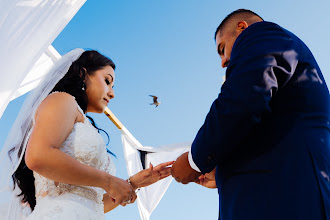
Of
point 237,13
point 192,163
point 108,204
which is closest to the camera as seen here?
point 192,163

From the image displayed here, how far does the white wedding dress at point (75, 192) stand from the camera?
6.70 ft

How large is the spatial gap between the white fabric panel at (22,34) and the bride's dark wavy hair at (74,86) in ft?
0.84

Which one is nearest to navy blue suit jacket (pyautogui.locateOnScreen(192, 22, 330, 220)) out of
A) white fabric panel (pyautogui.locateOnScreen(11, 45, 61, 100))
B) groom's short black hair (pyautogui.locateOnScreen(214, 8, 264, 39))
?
groom's short black hair (pyautogui.locateOnScreen(214, 8, 264, 39))

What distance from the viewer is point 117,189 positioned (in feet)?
7.01

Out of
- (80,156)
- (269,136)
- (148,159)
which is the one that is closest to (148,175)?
(80,156)

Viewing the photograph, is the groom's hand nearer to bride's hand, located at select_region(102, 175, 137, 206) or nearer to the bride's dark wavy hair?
bride's hand, located at select_region(102, 175, 137, 206)

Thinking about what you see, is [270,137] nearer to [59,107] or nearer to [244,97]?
[244,97]

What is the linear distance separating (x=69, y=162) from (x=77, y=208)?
0.97 ft

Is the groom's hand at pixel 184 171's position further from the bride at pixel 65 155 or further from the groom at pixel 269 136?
the bride at pixel 65 155

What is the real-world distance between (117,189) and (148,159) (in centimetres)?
583

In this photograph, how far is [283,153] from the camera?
1.30 m

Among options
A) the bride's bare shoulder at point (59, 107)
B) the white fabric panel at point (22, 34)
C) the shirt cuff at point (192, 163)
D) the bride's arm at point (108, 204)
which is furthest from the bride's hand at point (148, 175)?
the shirt cuff at point (192, 163)

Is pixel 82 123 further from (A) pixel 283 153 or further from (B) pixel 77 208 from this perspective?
(A) pixel 283 153

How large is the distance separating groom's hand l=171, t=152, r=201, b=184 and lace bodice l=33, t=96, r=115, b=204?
2.47 feet
